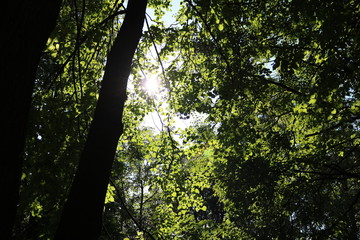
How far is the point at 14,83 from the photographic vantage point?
5.59 ft

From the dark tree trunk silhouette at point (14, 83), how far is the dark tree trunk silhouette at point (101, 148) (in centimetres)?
85

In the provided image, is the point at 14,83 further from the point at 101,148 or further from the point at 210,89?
the point at 210,89

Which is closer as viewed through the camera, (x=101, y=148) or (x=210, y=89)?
(x=101, y=148)

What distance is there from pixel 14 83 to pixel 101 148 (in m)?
1.43

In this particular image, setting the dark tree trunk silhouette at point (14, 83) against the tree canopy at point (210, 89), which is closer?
the dark tree trunk silhouette at point (14, 83)

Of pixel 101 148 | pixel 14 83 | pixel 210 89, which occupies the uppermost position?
pixel 210 89

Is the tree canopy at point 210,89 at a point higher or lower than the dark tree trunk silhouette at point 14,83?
higher

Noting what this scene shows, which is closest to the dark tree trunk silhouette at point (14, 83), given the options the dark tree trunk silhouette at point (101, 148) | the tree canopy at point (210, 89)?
the dark tree trunk silhouette at point (101, 148)

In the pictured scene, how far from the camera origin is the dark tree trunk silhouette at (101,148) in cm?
261

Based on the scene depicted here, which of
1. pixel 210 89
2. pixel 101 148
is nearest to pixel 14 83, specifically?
pixel 101 148

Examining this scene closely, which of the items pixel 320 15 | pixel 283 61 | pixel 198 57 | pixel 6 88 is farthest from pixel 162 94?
pixel 6 88

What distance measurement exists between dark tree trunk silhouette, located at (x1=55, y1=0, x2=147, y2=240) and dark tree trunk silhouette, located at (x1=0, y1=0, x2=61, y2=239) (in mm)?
855

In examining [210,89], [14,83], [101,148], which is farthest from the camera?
[210,89]

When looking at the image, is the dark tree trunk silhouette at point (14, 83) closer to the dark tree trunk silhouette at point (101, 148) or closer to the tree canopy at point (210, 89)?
the dark tree trunk silhouette at point (101, 148)
